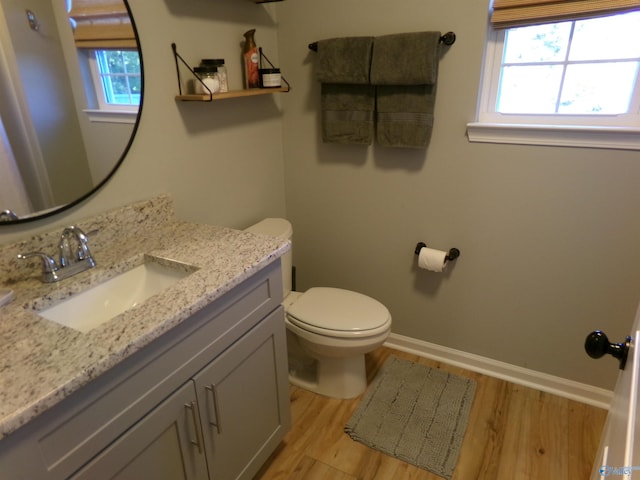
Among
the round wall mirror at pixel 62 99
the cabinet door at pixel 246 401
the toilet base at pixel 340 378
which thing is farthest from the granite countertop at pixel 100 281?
the toilet base at pixel 340 378

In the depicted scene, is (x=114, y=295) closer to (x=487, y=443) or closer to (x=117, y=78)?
(x=117, y=78)

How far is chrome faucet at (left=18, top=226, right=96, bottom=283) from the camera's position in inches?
45.8

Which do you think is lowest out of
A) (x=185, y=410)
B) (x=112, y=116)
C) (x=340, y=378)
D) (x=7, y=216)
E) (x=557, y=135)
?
(x=340, y=378)

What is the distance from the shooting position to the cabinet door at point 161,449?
0.93 metres

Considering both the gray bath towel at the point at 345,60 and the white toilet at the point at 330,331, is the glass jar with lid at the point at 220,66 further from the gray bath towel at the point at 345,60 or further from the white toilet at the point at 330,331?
the white toilet at the point at 330,331

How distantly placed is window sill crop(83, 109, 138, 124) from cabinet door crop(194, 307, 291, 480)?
33.2 inches

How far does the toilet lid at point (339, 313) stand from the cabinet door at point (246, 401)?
1.00ft

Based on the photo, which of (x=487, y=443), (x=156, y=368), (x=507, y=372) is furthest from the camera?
(x=507, y=372)

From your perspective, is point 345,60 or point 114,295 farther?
point 345,60

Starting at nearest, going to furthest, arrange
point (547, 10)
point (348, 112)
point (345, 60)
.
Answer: point (547, 10) < point (345, 60) < point (348, 112)

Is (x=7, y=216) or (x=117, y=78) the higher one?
(x=117, y=78)

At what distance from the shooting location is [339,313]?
1833mm

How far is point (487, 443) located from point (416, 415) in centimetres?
31

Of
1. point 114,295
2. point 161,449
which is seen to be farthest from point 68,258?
point 161,449
